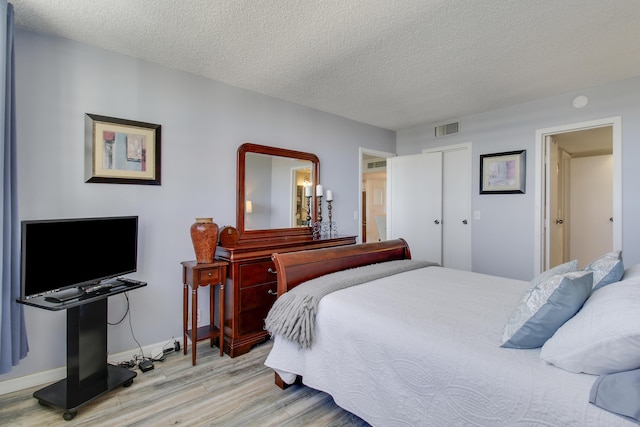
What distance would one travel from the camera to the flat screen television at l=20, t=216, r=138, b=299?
167 centimetres

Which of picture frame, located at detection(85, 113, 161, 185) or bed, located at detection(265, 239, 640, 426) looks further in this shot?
picture frame, located at detection(85, 113, 161, 185)

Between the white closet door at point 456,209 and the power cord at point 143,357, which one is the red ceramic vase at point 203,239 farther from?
the white closet door at point 456,209

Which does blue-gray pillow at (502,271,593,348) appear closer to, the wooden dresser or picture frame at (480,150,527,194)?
the wooden dresser

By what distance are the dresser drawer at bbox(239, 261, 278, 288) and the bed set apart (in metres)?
0.72

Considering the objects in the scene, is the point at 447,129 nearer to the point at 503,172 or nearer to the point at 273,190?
the point at 503,172

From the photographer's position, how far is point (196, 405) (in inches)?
74.6

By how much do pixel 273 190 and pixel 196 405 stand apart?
2.04 m

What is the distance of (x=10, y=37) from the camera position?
1797mm

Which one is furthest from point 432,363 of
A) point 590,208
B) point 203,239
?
point 590,208

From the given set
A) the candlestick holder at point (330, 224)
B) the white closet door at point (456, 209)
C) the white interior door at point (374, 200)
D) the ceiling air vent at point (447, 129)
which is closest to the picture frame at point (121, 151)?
the candlestick holder at point (330, 224)

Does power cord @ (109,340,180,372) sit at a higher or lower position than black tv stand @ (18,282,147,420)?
lower

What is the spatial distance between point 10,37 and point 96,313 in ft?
5.57

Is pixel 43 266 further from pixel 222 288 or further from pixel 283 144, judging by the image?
pixel 283 144

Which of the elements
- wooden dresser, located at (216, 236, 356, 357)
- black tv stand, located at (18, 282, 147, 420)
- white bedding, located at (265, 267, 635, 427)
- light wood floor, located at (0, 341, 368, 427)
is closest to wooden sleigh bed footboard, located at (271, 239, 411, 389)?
light wood floor, located at (0, 341, 368, 427)
